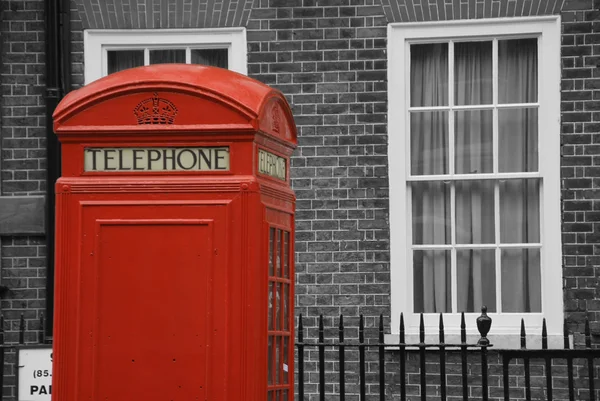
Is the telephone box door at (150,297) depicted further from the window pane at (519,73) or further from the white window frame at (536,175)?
the window pane at (519,73)

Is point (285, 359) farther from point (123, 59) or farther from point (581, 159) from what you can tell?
point (123, 59)

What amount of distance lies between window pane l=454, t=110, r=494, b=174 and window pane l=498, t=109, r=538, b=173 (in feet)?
0.28

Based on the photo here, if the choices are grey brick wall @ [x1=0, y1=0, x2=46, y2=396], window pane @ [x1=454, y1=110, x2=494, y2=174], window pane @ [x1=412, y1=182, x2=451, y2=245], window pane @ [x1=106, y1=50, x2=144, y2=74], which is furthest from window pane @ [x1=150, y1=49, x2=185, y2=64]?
window pane @ [x1=454, y1=110, x2=494, y2=174]

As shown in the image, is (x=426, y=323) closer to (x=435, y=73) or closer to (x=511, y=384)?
(x=511, y=384)

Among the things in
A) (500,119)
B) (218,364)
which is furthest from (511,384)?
(218,364)

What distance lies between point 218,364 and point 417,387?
181 inches

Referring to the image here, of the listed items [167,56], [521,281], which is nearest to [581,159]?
[521,281]

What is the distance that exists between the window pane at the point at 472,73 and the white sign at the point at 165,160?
4.83 m

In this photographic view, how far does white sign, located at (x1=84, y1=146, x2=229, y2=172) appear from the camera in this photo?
182 inches

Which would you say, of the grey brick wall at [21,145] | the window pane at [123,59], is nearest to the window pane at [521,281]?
the window pane at [123,59]

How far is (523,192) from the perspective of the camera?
9.05 metres

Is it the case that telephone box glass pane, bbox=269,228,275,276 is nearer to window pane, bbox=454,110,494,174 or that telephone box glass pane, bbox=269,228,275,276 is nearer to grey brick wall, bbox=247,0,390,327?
grey brick wall, bbox=247,0,390,327

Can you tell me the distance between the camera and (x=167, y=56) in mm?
9492

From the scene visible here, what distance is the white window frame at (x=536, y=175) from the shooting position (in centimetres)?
888
